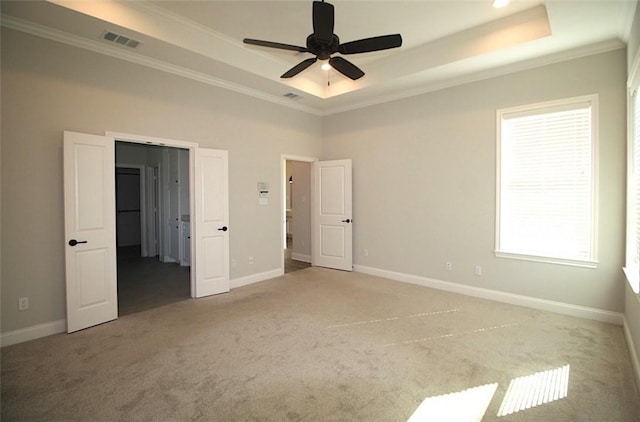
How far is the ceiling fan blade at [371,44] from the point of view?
2.75 metres

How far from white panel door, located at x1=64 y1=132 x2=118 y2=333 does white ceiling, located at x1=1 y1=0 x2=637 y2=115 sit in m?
1.14

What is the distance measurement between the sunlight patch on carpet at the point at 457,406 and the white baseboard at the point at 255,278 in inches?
135

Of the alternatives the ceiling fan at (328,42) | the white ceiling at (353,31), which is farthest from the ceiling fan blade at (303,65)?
the white ceiling at (353,31)

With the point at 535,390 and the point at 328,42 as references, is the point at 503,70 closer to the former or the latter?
the point at 328,42

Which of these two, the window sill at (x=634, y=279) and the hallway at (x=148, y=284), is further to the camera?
the hallway at (x=148, y=284)

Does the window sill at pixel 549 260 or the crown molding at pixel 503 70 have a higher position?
the crown molding at pixel 503 70

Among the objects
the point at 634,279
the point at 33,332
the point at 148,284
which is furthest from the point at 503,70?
the point at 33,332

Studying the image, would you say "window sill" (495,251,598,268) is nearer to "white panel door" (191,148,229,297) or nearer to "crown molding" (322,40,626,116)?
"crown molding" (322,40,626,116)

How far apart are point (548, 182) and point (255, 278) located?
4417mm

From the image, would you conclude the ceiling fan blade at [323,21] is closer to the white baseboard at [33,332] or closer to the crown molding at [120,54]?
the crown molding at [120,54]

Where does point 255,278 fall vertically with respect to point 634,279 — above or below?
below

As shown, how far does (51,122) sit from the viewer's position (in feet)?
10.7

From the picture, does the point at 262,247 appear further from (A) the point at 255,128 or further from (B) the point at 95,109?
(B) the point at 95,109

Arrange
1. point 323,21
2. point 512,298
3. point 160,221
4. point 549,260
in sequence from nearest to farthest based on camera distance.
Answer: point 323,21 < point 549,260 < point 512,298 < point 160,221
